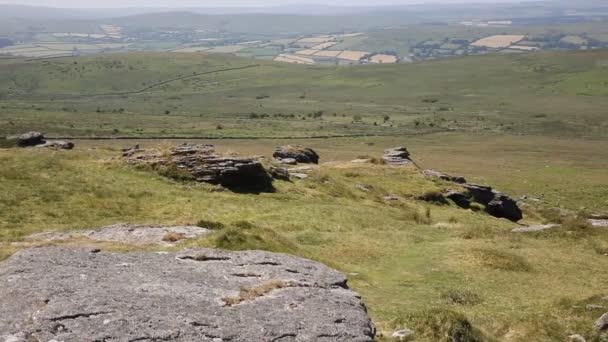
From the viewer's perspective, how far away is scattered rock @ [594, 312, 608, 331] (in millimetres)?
20344

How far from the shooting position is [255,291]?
17078 millimetres

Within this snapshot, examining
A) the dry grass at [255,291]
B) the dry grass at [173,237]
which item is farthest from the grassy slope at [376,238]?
the dry grass at [255,291]

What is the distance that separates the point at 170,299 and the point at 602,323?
14.8m

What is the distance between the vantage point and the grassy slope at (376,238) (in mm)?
23375

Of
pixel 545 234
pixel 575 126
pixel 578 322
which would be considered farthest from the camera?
pixel 575 126

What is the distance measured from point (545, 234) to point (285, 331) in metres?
32.1

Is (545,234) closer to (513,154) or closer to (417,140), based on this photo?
(513,154)

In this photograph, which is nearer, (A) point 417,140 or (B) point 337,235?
(B) point 337,235

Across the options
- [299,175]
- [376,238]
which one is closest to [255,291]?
[376,238]

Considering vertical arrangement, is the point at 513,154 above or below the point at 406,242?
below

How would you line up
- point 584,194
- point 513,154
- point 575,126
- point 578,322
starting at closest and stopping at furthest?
point 578,322 → point 584,194 → point 513,154 → point 575,126

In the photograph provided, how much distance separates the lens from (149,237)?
27.8 meters

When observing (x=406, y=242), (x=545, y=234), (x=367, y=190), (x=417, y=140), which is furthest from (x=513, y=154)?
(x=406, y=242)

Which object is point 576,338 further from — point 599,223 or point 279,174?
point 279,174
